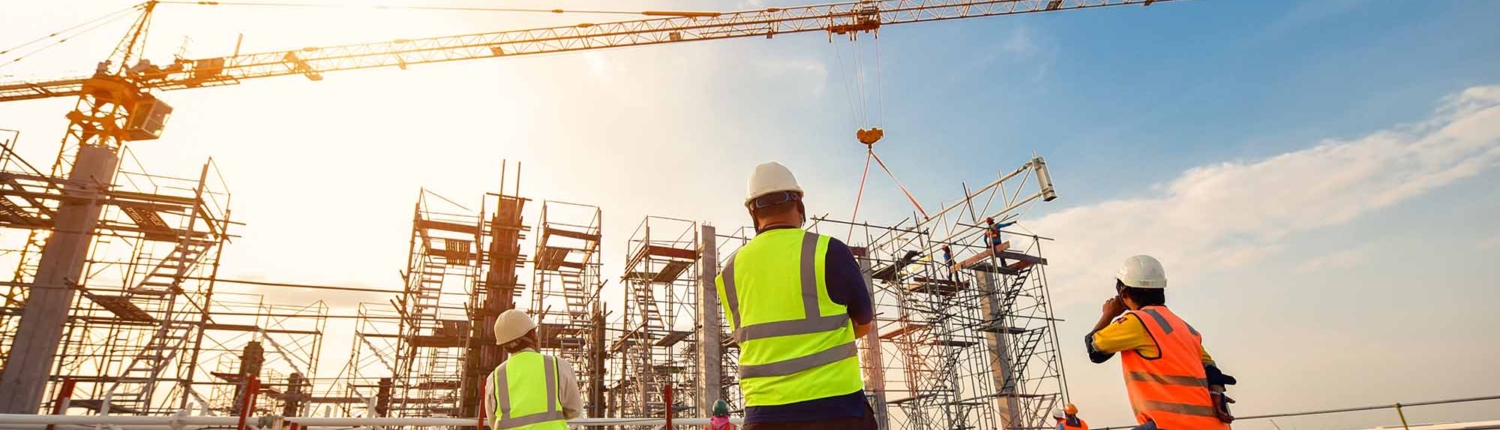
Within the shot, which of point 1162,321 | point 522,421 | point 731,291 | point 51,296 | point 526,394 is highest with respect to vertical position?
point 51,296

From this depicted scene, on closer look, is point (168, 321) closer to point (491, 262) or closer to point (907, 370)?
point (491, 262)

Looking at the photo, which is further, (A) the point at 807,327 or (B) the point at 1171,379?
(B) the point at 1171,379

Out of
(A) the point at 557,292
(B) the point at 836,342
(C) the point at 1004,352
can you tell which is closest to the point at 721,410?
(B) the point at 836,342

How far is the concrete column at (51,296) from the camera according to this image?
1509 cm

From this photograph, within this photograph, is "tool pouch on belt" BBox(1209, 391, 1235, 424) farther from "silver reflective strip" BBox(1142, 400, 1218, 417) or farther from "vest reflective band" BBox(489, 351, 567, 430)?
"vest reflective band" BBox(489, 351, 567, 430)

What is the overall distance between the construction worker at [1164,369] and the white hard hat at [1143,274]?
0.37ft

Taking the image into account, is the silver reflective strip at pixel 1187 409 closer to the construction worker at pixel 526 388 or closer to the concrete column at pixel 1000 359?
the construction worker at pixel 526 388

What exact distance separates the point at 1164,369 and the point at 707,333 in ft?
50.3

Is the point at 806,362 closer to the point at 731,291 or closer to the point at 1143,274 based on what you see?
the point at 731,291

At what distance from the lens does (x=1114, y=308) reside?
336 cm

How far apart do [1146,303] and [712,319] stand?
15.4 m

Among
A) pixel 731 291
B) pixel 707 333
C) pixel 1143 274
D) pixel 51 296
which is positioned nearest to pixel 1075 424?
pixel 707 333

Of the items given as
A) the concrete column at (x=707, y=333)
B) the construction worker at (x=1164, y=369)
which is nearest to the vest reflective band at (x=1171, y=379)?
the construction worker at (x=1164, y=369)

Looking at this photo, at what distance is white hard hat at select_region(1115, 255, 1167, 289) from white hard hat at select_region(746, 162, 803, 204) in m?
1.77
